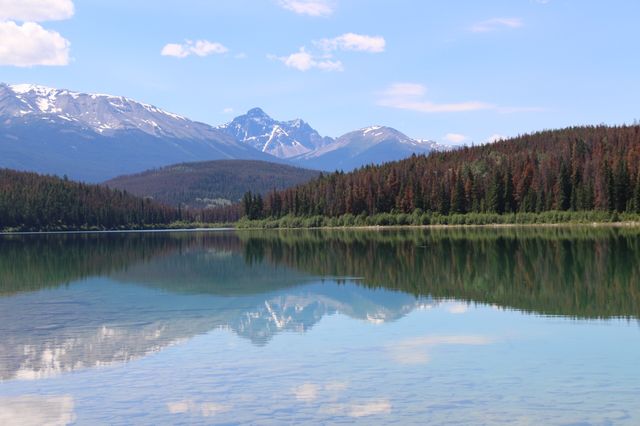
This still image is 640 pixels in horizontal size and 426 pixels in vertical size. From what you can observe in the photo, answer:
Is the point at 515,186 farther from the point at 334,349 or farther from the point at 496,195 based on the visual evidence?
the point at 334,349

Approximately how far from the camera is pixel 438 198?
17100cm

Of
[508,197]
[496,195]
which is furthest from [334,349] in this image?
[508,197]

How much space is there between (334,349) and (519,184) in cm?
13793

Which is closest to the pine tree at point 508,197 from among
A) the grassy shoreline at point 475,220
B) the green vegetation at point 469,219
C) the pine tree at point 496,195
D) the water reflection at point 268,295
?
the pine tree at point 496,195

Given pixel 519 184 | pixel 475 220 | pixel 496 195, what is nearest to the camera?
pixel 475 220

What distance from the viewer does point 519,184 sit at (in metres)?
159

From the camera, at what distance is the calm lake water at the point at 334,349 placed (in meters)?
19.7

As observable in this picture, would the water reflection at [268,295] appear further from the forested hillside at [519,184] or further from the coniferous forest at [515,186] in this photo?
the coniferous forest at [515,186]

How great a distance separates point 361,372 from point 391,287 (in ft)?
75.1

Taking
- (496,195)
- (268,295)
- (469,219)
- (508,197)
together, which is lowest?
(268,295)

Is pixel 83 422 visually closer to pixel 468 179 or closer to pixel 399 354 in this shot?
pixel 399 354

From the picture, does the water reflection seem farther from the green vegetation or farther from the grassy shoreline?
the green vegetation

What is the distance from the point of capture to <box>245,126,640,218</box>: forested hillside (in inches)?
5527

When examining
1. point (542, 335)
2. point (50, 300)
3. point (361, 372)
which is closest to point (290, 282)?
point (50, 300)
